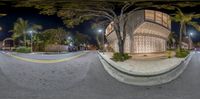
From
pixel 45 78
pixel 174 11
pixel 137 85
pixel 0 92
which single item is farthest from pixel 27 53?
pixel 174 11

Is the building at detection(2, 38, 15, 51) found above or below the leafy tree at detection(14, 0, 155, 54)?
below

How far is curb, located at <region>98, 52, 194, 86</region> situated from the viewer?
3.05 m

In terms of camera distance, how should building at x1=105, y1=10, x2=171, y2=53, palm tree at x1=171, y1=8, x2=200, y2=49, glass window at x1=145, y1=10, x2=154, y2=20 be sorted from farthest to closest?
palm tree at x1=171, y1=8, x2=200, y2=49, glass window at x1=145, y1=10, x2=154, y2=20, building at x1=105, y1=10, x2=171, y2=53

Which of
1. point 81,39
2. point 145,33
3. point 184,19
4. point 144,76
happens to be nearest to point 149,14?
point 145,33

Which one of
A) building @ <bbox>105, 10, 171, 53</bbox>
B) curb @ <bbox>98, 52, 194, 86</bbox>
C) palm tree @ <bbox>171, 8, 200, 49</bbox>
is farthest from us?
palm tree @ <bbox>171, 8, 200, 49</bbox>

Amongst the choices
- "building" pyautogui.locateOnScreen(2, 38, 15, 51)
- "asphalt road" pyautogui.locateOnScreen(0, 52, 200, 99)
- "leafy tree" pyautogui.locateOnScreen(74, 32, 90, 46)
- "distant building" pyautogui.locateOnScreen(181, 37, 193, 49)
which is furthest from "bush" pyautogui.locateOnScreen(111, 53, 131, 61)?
"building" pyautogui.locateOnScreen(2, 38, 15, 51)

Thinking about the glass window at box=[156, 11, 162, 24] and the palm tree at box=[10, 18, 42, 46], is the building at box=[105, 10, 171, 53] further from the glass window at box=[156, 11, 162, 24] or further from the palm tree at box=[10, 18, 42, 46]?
the palm tree at box=[10, 18, 42, 46]

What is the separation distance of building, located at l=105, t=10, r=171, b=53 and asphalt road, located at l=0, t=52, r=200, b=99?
1.41 feet

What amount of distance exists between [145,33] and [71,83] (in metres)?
1.20

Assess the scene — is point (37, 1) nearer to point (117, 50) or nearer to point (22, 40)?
point (22, 40)

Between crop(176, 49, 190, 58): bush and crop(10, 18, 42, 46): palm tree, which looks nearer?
crop(10, 18, 42, 46): palm tree

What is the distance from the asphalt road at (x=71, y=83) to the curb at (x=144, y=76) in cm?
6

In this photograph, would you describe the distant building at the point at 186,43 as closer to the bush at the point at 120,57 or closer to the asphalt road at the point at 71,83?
the asphalt road at the point at 71,83

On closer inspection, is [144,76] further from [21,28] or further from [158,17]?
[21,28]
